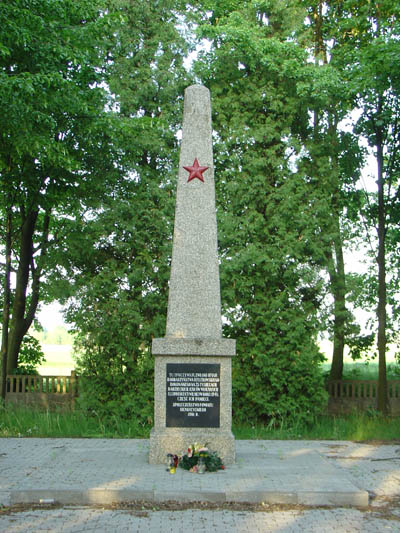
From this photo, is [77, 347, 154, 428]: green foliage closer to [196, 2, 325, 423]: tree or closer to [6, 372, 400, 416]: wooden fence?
[6, 372, 400, 416]: wooden fence

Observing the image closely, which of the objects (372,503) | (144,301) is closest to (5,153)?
(144,301)

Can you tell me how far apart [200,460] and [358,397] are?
21.8ft

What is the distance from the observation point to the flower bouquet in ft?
23.3

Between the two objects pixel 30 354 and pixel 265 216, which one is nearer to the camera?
pixel 265 216

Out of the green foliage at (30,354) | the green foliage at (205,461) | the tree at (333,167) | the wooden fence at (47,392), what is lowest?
the green foliage at (205,461)

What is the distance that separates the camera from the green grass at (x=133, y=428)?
1065 centimetres

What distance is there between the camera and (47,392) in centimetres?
1295

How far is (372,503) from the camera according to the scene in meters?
6.31

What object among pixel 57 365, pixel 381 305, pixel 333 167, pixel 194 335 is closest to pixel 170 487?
pixel 194 335

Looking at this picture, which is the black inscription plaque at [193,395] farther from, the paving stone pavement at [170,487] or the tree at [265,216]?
the tree at [265,216]

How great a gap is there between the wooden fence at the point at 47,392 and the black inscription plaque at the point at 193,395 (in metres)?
5.64

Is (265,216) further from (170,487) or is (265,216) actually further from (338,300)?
(170,487)

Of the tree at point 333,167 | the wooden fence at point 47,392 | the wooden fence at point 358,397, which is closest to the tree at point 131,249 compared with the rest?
the wooden fence at point 47,392

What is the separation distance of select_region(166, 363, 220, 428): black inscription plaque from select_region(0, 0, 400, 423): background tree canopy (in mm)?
3938
